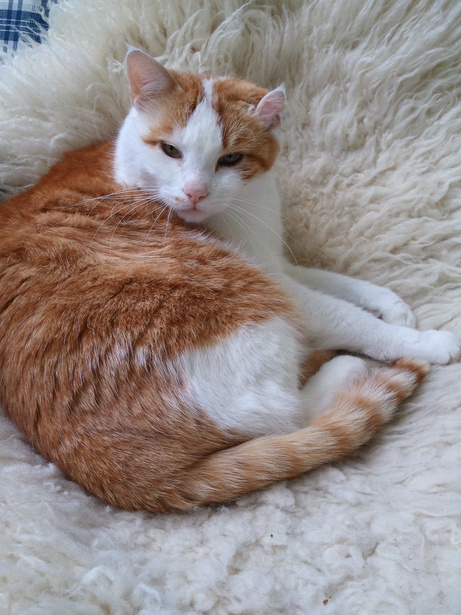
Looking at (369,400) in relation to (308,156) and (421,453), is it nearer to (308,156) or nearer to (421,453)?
(421,453)

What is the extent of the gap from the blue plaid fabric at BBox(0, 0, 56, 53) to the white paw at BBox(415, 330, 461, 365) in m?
1.18

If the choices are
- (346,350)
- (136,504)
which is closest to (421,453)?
(346,350)

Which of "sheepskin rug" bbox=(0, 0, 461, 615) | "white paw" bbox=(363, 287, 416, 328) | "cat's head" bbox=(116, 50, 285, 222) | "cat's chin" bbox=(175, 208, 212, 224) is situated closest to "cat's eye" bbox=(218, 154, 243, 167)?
"cat's head" bbox=(116, 50, 285, 222)

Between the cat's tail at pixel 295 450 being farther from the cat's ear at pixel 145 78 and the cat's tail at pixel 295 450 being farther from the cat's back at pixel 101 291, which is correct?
the cat's ear at pixel 145 78

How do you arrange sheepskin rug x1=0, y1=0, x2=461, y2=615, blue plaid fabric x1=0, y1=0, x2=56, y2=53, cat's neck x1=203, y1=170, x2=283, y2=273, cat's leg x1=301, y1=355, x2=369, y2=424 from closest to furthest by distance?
1. sheepskin rug x1=0, y1=0, x2=461, y2=615
2. cat's leg x1=301, y1=355, x2=369, y2=424
3. cat's neck x1=203, y1=170, x2=283, y2=273
4. blue plaid fabric x1=0, y1=0, x2=56, y2=53

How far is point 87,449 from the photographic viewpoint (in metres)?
0.69

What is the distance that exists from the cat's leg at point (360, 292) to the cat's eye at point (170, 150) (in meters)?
0.37

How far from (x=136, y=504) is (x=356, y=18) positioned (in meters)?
1.09

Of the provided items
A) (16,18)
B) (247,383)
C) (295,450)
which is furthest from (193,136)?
(16,18)

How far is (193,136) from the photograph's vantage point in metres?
0.89

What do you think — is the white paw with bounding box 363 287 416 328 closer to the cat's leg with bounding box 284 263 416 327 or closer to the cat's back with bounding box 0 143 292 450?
the cat's leg with bounding box 284 263 416 327

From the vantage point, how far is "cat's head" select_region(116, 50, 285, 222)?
0.90m

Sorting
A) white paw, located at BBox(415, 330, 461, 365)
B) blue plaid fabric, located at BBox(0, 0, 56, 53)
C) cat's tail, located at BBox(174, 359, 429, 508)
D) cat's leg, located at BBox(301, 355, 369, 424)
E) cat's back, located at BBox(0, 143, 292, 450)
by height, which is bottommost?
cat's leg, located at BBox(301, 355, 369, 424)

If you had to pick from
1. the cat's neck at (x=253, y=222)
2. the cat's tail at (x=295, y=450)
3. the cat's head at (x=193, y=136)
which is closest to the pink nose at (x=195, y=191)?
the cat's head at (x=193, y=136)
